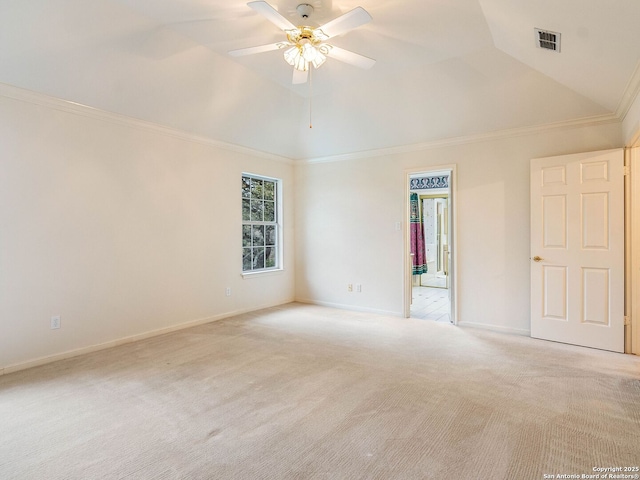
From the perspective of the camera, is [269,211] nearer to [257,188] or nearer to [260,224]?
[260,224]

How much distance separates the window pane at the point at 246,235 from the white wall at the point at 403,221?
3.16ft

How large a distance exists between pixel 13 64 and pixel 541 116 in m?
5.09

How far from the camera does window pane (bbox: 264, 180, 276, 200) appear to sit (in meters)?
5.81

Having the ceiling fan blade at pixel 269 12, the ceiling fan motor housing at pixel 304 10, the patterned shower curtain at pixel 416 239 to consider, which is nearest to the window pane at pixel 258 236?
the ceiling fan motor housing at pixel 304 10

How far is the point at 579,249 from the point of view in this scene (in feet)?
12.2

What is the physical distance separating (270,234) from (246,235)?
1.79ft

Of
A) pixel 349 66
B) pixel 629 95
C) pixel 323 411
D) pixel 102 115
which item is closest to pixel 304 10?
pixel 349 66

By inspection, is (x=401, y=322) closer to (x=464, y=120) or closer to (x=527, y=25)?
(x=464, y=120)

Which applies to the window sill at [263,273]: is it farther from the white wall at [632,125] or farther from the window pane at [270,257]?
the white wall at [632,125]

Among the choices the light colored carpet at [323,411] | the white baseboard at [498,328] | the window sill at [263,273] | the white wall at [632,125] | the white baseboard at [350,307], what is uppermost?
the white wall at [632,125]

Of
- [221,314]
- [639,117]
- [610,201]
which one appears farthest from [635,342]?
[221,314]

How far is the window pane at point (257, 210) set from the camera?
5.56 m

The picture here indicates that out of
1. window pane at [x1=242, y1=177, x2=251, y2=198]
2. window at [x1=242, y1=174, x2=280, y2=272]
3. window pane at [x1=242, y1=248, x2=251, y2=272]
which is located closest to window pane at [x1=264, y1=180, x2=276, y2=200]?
window at [x1=242, y1=174, x2=280, y2=272]

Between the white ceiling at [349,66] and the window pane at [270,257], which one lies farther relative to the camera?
the window pane at [270,257]
